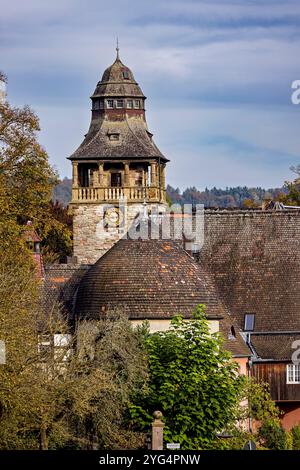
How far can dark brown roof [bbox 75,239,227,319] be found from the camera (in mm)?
58062

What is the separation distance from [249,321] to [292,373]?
2586mm

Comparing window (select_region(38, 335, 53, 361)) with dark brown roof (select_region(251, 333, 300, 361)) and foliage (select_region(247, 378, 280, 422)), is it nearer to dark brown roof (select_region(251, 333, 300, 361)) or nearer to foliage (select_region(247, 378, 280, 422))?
Result: foliage (select_region(247, 378, 280, 422))

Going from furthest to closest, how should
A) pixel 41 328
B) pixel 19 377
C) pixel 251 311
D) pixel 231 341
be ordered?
pixel 251 311 → pixel 231 341 → pixel 41 328 → pixel 19 377

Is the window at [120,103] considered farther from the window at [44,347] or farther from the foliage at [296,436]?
the window at [44,347]

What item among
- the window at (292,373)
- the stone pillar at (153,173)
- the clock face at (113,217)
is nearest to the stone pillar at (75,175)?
the clock face at (113,217)

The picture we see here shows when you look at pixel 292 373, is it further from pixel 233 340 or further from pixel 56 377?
pixel 56 377

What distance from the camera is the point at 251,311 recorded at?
229ft

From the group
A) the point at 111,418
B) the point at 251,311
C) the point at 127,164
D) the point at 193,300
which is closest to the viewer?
the point at 111,418

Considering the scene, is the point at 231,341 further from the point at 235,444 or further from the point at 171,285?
the point at 235,444

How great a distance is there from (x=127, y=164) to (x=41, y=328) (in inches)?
1188

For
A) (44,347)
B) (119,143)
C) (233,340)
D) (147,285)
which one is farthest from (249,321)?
(44,347)
